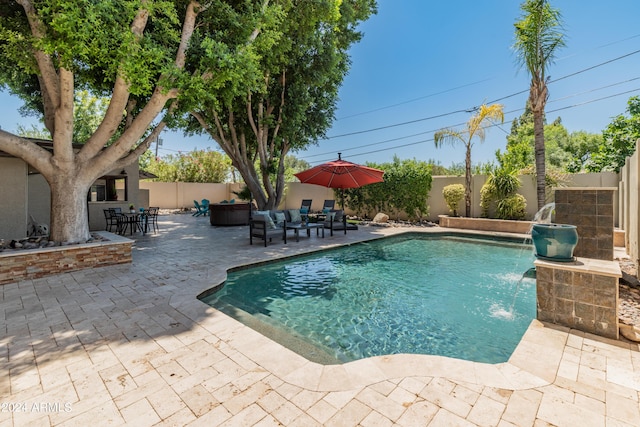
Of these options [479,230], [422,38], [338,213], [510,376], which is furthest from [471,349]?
[422,38]

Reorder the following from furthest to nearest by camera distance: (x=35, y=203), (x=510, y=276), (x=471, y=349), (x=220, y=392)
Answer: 1. (x=35, y=203)
2. (x=510, y=276)
3. (x=471, y=349)
4. (x=220, y=392)

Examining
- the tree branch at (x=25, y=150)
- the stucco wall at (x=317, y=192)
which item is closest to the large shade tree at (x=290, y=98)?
the tree branch at (x=25, y=150)

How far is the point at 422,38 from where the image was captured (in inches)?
604

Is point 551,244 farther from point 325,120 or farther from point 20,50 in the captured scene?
point 325,120

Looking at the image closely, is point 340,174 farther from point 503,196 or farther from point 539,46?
point 539,46

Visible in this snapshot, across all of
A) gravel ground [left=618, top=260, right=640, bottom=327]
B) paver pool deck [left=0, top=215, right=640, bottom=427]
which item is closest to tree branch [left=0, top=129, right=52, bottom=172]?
paver pool deck [left=0, top=215, right=640, bottom=427]

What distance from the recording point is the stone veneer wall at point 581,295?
2762 mm

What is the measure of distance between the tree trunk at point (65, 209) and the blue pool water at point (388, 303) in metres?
3.44

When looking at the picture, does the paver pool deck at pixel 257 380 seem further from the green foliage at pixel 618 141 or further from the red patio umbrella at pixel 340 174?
the green foliage at pixel 618 141

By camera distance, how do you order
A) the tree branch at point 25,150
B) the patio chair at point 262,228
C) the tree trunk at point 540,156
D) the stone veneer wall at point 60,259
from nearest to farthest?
the stone veneer wall at point 60,259
the tree branch at point 25,150
the patio chair at point 262,228
the tree trunk at point 540,156

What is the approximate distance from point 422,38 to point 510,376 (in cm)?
1731

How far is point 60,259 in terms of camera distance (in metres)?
5.32

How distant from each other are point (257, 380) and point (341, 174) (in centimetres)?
900

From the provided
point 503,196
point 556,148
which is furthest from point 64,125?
point 556,148
